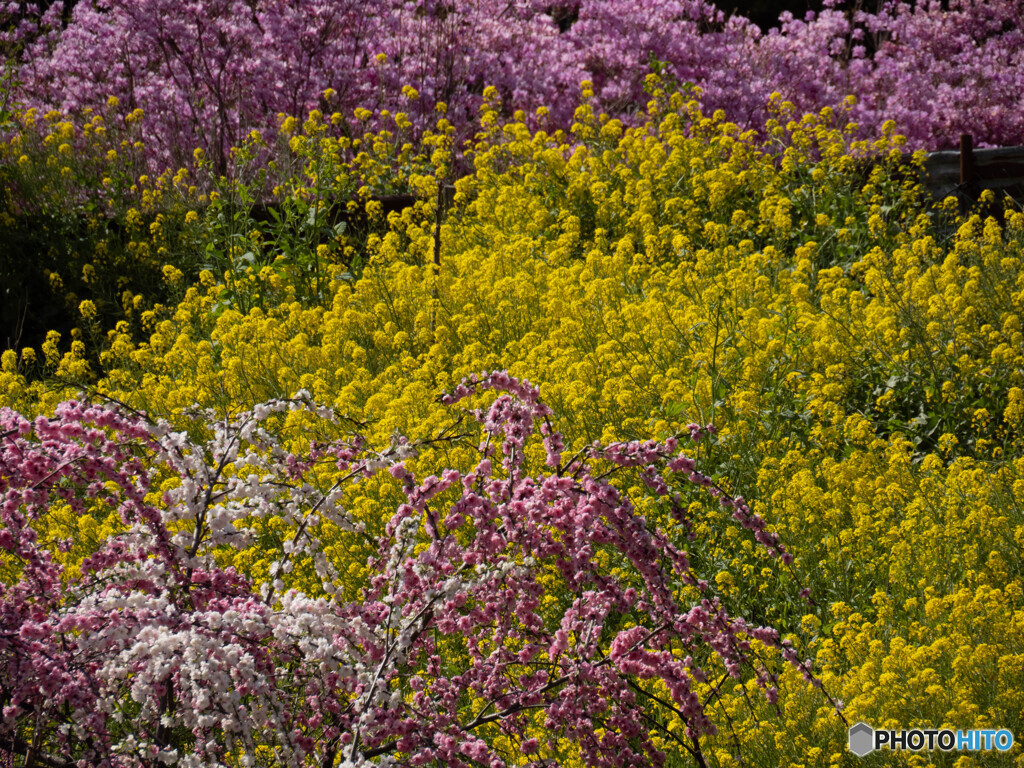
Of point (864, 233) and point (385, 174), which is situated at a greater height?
point (385, 174)

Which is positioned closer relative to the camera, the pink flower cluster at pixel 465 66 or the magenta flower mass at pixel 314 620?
the magenta flower mass at pixel 314 620

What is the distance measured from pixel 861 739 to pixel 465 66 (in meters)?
9.56

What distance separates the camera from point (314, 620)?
2.29 m

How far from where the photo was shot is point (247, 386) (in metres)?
6.29

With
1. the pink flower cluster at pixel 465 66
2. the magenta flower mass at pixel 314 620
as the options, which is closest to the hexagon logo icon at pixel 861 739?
the magenta flower mass at pixel 314 620

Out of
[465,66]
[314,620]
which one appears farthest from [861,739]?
[465,66]

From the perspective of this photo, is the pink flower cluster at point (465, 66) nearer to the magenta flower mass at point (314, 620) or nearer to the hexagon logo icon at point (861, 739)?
the magenta flower mass at point (314, 620)

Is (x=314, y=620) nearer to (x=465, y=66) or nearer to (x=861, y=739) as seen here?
(x=861, y=739)

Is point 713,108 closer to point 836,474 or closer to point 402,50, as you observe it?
point 402,50

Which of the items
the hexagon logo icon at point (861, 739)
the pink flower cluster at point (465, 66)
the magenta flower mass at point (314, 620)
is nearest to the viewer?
the magenta flower mass at point (314, 620)

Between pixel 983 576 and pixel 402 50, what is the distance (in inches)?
372

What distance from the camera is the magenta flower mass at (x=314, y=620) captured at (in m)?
2.28

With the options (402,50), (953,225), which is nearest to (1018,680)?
(953,225)

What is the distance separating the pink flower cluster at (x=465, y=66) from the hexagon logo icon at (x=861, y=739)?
27.7ft
